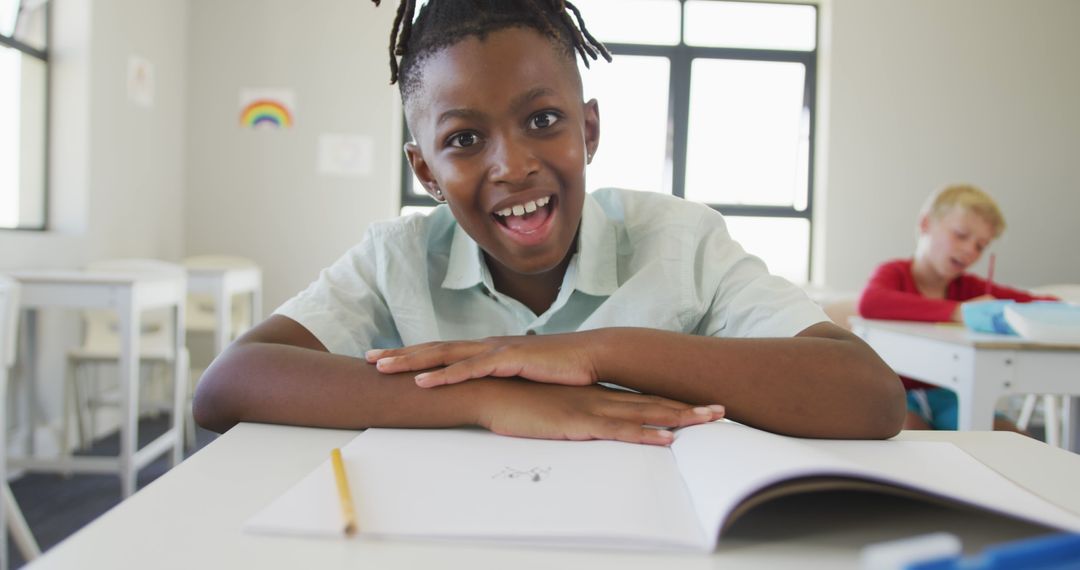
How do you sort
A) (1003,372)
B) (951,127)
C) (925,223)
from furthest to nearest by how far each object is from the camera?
(951,127), (925,223), (1003,372)

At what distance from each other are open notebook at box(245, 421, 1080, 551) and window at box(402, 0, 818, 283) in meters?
3.71

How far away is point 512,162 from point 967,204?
1951 mm

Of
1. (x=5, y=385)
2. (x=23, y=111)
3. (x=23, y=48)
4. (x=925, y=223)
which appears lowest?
(x=5, y=385)

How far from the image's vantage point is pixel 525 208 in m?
0.94

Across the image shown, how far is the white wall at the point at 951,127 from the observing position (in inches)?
161

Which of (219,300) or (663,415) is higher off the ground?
(663,415)

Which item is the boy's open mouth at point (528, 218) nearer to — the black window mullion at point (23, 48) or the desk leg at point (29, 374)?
the desk leg at point (29, 374)

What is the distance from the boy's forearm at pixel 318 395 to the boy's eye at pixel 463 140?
0.31 m

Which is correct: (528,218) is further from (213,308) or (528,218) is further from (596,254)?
(213,308)

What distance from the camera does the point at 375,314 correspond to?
3.46ft

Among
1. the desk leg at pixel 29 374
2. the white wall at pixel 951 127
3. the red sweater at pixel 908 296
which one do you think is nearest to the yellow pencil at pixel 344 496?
the red sweater at pixel 908 296

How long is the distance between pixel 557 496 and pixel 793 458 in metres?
0.14

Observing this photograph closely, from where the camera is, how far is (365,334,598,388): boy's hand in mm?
697

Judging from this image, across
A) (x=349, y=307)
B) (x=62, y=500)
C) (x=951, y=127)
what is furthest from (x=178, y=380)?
(x=951, y=127)
